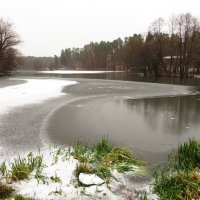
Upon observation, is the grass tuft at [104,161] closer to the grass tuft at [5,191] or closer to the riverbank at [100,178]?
the riverbank at [100,178]

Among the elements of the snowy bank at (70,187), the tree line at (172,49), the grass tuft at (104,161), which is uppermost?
the tree line at (172,49)

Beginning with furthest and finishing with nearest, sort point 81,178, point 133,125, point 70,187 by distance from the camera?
point 133,125
point 81,178
point 70,187

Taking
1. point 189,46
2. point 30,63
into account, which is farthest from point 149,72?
point 30,63

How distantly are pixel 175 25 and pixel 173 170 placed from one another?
54.1m

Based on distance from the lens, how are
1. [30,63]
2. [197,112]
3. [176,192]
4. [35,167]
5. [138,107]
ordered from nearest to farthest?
[176,192], [35,167], [197,112], [138,107], [30,63]

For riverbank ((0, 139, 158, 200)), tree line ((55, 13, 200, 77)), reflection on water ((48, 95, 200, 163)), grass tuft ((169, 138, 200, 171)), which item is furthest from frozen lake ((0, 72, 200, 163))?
tree line ((55, 13, 200, 77))

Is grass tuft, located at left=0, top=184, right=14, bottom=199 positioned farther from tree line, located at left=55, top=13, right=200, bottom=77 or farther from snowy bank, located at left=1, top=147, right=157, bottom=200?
tree line, located at left=55, top=13, right=200, bottom=77

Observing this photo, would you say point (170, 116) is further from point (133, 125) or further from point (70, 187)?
point (70, 187)

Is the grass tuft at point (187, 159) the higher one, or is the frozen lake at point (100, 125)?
the grass tuft at point (187, 159)

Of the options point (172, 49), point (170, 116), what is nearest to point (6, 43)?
point (172, 49)

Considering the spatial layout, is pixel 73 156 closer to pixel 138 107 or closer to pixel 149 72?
pixel 138 107

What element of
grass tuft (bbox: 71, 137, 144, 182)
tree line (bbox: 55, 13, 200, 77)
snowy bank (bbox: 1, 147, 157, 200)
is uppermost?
tree line (bbox: 55, 13, 200, 77)

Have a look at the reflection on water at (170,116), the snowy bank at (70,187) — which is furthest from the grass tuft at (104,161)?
the reflection on water at (170,116)

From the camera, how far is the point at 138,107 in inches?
578
